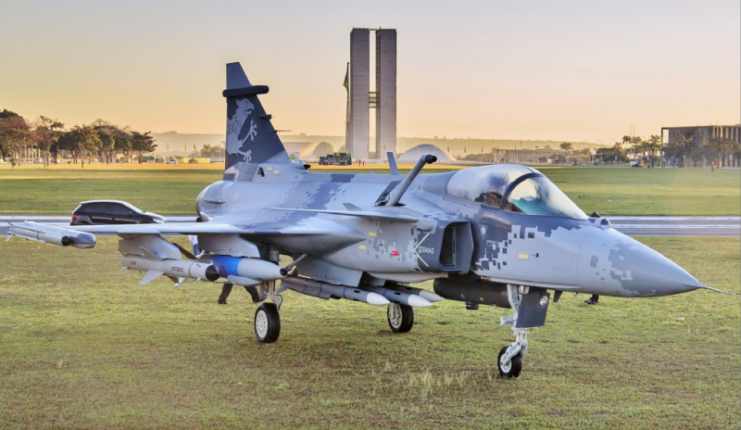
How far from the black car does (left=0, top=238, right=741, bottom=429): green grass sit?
5.36ft

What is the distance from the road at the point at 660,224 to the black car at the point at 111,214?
43.5ft

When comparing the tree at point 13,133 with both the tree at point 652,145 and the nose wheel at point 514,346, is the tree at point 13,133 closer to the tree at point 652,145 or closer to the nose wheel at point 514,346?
the nose wheel at point 514,346

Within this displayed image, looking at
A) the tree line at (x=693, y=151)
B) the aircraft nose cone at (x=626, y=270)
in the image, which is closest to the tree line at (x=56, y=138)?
the aircraft nose cone at (x=626, y=270)

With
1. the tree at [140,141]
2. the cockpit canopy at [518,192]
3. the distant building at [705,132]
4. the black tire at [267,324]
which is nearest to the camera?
the cockpit canopy at [518,192]

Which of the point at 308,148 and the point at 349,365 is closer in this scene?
the point at 349,365

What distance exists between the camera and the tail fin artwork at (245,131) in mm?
14992

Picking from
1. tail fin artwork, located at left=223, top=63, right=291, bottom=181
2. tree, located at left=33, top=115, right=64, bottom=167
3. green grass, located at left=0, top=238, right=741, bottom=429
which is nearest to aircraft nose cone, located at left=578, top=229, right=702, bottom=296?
green grass, located at left=0, top=238, right=741, bottom=429

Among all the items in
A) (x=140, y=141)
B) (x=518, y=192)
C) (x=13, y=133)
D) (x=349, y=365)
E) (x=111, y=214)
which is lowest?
(x=349, y=365)

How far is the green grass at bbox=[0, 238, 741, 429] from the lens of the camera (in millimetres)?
8617

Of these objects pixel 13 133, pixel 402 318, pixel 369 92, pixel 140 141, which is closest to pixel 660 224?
pixel 369 92

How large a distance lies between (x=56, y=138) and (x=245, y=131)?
27.4m

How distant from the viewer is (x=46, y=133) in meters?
36.7

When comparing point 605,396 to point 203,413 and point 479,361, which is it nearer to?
point 479,361

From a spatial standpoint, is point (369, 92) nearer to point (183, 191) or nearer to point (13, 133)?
point (183, 191)
